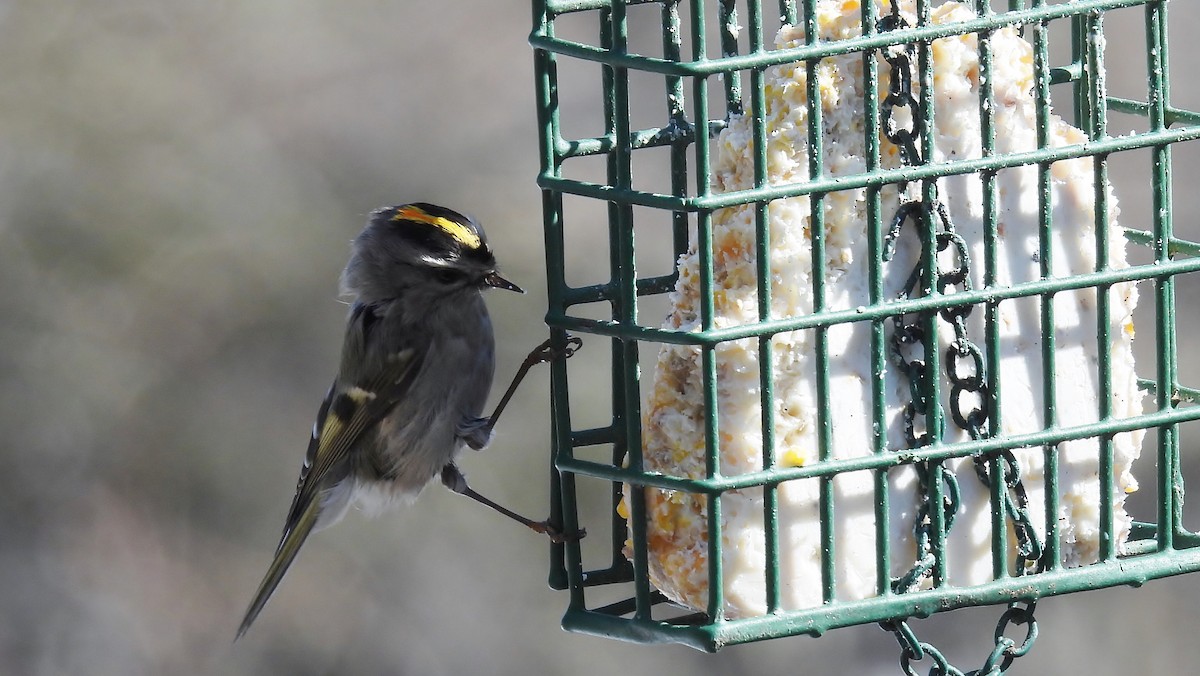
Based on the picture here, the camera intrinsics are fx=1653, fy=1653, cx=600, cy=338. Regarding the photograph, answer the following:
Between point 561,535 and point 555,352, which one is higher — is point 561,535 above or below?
below

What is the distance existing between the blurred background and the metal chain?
503 centimetres

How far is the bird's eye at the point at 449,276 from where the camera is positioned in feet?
16.0

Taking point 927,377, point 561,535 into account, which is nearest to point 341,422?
point 561,535

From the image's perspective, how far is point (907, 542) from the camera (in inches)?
133

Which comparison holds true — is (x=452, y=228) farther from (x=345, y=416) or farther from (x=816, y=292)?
(x=816, y=292)

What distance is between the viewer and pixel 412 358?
16.6 feet

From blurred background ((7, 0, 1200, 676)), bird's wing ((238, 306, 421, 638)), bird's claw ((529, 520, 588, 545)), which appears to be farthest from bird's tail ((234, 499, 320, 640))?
blurred background ((7, 0, 1200, 676))

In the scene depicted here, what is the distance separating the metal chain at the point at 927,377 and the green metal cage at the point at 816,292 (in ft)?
0.12

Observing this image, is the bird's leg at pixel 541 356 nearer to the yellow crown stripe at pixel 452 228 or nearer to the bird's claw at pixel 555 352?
the bird's claw at pixel 555 352

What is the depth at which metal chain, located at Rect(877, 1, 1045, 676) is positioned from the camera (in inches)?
127

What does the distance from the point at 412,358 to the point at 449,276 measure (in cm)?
32

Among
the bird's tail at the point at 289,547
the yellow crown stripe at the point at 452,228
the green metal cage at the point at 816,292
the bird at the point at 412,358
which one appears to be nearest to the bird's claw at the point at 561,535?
the green metal cage at the point at 816,292

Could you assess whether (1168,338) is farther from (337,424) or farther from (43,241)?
(43,241)

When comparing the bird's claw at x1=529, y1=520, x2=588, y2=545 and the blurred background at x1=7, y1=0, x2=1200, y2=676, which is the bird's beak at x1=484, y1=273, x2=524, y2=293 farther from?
the blurred background at x1=7, y1=0, x2=1200, y2=676
